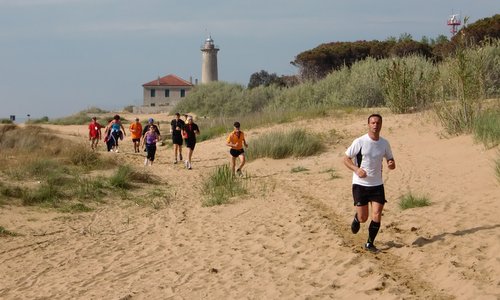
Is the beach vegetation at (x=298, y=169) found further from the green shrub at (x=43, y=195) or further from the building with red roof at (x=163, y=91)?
the building with red roof at (x=163, y=91)

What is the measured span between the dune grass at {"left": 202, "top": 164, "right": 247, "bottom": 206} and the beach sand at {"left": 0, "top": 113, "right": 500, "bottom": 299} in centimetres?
26

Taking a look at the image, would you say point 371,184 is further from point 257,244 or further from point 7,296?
point 7,296

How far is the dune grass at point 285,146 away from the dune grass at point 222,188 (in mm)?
5189

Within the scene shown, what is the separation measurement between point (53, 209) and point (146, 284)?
5981 mm

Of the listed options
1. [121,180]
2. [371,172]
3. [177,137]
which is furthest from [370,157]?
[177,137]

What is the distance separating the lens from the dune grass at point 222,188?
41.5 feet

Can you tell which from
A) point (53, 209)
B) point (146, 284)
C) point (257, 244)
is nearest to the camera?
point (146, 284)

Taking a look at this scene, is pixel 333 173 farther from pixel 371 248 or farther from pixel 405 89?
pixel 405 89

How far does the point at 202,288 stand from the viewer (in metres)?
7.09

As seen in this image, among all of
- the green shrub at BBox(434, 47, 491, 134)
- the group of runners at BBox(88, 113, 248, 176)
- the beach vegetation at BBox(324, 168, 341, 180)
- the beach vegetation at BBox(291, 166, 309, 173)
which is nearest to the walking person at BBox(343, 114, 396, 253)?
the beach vegetation at BBox(324, 168, 341, 180)

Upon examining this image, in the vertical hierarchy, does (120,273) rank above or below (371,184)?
below

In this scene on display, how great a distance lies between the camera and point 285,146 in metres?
20.1

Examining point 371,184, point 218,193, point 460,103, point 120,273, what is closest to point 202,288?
point 120,273

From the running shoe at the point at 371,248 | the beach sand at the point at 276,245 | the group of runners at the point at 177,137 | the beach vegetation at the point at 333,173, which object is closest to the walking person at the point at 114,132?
the group of runners at the point at 177,137
